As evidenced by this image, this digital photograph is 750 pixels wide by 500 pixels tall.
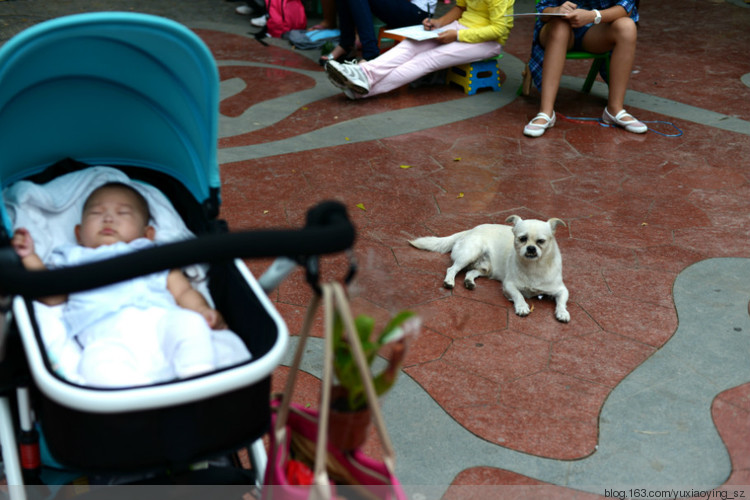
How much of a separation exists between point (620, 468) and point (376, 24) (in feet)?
22.7

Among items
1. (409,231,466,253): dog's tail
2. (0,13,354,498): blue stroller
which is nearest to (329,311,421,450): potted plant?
(0,13,354,498): blue stroller

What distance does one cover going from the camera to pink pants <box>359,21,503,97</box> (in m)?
6.48

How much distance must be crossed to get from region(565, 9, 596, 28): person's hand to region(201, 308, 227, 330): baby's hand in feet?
14.6

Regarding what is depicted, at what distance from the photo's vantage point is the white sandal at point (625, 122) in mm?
5875

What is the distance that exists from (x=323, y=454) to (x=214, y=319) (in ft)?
2.88

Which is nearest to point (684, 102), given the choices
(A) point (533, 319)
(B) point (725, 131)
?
(B) point (725, 131)

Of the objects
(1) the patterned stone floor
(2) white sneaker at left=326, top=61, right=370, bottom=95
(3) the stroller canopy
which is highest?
(3) the stroller canopy

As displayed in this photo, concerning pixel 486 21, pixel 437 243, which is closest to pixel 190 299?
pixel 437 243

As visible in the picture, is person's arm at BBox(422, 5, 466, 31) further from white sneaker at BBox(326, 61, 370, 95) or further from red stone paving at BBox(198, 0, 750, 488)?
white sneaker at BBox(326, 61, 370, 95)

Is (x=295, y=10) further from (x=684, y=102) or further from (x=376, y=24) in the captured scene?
(x=684, y=102)

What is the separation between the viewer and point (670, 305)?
11.9 ft

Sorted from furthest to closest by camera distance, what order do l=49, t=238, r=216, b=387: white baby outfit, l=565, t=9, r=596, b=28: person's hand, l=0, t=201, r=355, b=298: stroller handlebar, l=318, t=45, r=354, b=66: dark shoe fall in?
l=318, t=45, r=354, b=66: dark shoe → l=565, t=9, r=596, b=28: person's hand → l=49, t=238, r=216, b=387: white baby outfit → l=0, t=201, r=355, b=298: stroller handlebar

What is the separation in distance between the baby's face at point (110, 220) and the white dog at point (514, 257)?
1.80 m

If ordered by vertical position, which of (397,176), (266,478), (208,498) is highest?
(266,478)
